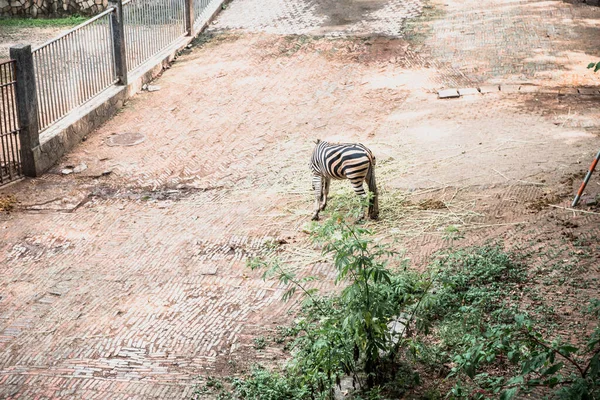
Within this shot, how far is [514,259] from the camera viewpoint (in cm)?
863

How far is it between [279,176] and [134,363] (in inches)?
213

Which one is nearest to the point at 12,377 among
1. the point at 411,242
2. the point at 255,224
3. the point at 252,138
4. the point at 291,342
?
the point at 291,342

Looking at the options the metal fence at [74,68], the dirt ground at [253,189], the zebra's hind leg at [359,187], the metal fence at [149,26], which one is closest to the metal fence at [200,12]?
the metal fence at [149,26]

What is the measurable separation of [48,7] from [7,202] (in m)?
12.4

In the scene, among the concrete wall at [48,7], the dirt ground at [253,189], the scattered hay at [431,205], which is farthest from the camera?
the concrete wall at [48,7]

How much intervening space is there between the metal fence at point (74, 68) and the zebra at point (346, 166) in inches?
204

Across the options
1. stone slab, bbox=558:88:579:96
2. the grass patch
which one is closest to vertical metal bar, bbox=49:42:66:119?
the grass patch

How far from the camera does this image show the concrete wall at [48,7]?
2242 cm

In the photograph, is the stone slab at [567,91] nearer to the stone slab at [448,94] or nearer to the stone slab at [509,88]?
the stone slab at [509,88]

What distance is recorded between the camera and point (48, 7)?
2253 centimetres

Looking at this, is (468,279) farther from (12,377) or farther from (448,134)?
(448,134)

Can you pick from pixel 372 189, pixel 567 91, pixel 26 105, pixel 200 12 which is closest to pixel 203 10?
pixel 200 12

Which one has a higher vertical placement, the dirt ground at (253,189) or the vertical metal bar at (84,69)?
the vertical metal bar at (84,69)

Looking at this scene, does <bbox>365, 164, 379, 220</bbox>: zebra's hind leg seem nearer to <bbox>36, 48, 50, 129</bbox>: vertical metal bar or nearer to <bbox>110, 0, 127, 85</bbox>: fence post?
<bbox>36, 48, 50, 129</bbox>: vertical metal bar
